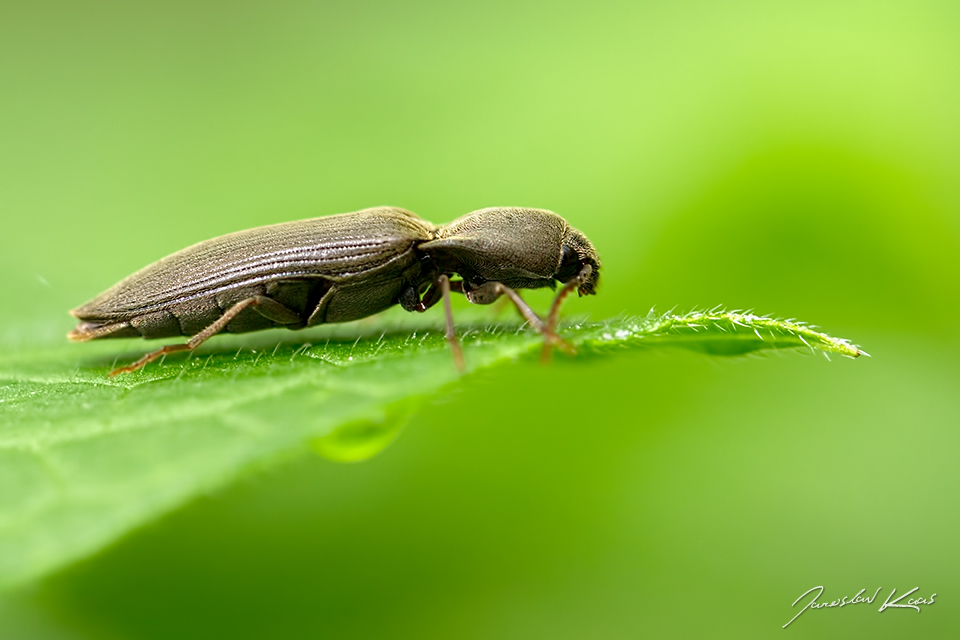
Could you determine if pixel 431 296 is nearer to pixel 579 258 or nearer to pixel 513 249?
pixel 513 249

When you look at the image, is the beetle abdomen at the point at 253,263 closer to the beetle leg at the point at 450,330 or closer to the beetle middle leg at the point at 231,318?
the beetle middle leg at the point at 231,318

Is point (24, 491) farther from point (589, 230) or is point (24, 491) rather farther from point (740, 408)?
point (589, 230)

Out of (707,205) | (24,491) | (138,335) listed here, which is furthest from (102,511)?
(707,205)

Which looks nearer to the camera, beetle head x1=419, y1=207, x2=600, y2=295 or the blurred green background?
the blurred green background

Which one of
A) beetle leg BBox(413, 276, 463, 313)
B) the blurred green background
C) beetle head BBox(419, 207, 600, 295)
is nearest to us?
the blurred green background

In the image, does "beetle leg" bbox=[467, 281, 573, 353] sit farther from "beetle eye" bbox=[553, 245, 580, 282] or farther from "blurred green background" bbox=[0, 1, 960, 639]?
"beetle eye" bbox=[553, 245, 580, 282]
